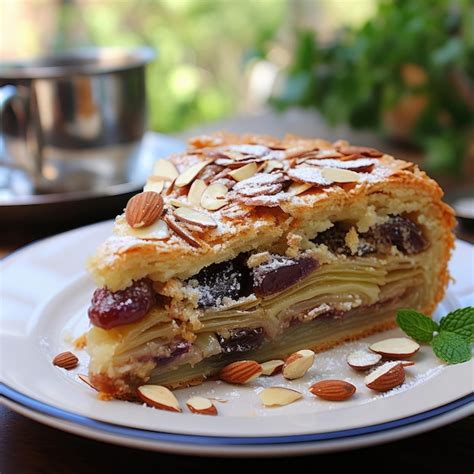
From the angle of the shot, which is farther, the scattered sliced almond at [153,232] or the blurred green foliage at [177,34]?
the blurred green foliage at [177,34]

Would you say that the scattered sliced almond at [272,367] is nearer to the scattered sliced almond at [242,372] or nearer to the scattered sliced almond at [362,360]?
the scattered sliced almond at [242,372]

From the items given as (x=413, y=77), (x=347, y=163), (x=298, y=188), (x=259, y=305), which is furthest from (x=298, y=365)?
(x=413, y=77)

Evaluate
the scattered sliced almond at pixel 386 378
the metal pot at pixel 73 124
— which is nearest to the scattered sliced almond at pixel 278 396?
the scattered sliced almond at pixel 386 378

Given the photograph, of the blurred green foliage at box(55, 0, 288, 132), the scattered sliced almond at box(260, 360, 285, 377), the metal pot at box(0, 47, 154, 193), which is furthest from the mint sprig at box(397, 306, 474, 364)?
the blurred green foliage at box(55, 0, 288, 132)

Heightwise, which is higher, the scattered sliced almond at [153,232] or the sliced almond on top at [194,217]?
the sliced almond on top at [194,217]

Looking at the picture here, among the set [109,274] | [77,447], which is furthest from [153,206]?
[77,447]

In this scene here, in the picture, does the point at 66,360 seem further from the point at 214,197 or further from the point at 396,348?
the point at 396,348
